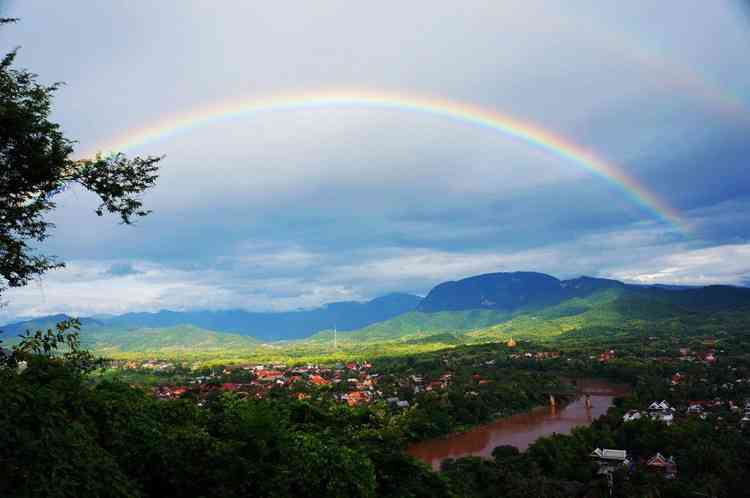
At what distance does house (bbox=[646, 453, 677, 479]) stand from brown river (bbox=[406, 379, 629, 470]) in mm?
7367

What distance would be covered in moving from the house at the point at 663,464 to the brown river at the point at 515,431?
7.37 metres

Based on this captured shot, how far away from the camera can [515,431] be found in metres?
33.0

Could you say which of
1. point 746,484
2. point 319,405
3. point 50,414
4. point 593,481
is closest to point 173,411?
point 319,405

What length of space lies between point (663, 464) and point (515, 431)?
13222 mm

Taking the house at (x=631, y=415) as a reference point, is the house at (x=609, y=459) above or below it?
above

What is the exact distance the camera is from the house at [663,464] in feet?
64.5

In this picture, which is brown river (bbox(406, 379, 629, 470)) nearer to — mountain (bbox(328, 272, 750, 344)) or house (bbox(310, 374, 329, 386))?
house (bbox(310, 374, 329, 386))

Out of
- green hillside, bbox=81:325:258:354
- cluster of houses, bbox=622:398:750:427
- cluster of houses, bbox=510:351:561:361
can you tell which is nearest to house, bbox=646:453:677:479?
cluster of houses, bbox=622:398:750:427

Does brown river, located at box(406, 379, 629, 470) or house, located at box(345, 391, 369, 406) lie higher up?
house, located at box(345, 391, 369, 406)

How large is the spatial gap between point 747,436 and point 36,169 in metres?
27.5

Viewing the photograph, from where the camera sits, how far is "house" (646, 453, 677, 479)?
19.7 meters

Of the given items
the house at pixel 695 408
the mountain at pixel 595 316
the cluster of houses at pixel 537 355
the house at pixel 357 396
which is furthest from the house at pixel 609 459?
the mountain at pixel 595 316

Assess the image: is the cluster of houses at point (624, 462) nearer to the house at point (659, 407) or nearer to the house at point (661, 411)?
the house at point (661, 411)

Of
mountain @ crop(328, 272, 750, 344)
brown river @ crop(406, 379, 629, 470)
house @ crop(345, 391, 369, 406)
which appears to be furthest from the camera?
mountain @ crop(328, 272, 750, 344)
